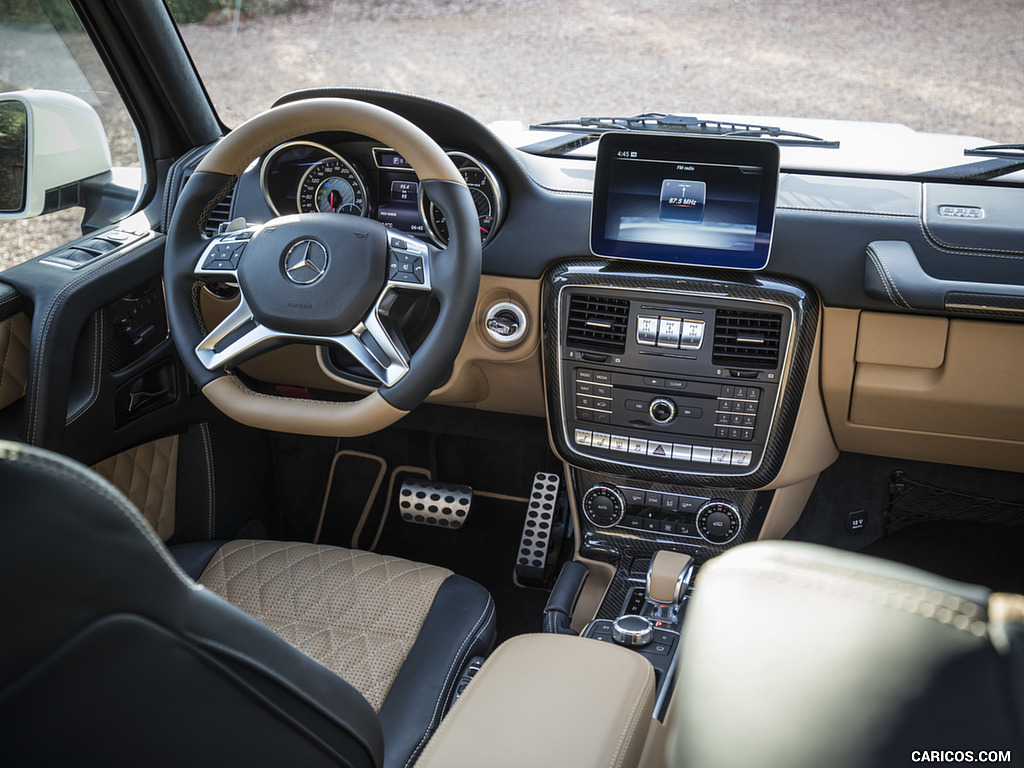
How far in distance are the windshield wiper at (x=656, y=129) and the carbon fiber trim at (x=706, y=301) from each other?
36 cm

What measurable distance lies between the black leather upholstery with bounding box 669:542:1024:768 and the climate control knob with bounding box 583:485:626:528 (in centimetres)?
167

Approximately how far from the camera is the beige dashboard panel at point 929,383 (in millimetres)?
1823

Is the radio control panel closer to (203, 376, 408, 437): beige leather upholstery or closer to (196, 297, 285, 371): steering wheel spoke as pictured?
(203, 376, 408, 437): beige leather upholstery

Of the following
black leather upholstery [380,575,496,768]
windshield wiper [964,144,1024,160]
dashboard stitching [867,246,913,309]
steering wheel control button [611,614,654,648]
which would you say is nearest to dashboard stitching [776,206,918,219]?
dashboard stitching [867,246,913,309]

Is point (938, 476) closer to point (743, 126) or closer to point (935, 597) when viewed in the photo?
point (743, 126)

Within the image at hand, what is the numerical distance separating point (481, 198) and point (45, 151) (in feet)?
3.74

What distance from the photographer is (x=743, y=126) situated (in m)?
Result: 2.09

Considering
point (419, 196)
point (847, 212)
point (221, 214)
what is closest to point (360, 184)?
point (419, 196)

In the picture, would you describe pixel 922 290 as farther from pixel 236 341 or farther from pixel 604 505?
pixel 236 341

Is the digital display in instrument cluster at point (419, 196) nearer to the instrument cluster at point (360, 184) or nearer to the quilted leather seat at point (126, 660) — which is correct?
the instrument cluster at point (360, 184)

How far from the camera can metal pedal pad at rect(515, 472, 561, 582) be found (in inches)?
94.9

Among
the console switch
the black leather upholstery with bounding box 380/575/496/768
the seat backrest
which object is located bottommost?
the black leather upholstery with bounding box 380/575/496/768

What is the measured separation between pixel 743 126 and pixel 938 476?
103cm

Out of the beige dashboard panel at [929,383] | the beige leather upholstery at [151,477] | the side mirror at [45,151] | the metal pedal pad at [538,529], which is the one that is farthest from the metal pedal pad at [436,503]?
the side mirror at [45,151]
